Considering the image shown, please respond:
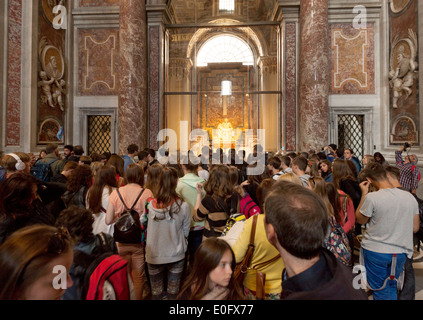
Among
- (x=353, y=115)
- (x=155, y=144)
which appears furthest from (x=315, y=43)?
(x=155, y=144)

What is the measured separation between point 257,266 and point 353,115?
1052 centimetres

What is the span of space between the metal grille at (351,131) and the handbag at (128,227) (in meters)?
9.93

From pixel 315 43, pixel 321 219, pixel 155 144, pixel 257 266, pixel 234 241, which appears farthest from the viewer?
pixel 155 144

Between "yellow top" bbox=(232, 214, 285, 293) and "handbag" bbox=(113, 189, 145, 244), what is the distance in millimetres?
1238

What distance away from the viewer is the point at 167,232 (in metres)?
2.85

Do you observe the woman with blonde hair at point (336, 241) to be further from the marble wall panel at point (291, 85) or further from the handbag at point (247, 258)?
the marble wall panel at point (291, 85)

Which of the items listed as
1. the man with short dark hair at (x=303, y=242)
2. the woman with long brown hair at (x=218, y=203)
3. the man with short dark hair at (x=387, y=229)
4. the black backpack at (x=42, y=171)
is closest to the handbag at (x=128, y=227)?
the woman with long brown hair at (x=218, y=203)

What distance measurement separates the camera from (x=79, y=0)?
436 inches

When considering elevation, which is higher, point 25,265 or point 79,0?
point 79,0

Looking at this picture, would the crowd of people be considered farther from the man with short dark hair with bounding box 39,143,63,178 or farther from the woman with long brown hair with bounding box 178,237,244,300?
the man with short dark hair with bounding box 39,143,63,178

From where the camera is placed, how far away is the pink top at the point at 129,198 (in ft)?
9.31

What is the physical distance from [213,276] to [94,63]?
36.9ft

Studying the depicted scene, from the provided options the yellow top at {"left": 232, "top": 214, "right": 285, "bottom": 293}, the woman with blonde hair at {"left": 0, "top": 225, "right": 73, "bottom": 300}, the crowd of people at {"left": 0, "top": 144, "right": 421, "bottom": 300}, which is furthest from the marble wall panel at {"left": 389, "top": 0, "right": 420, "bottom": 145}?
the woman with blonde hair at {"left": 0, "top": 225, "right": 73, "bottom": 300}
